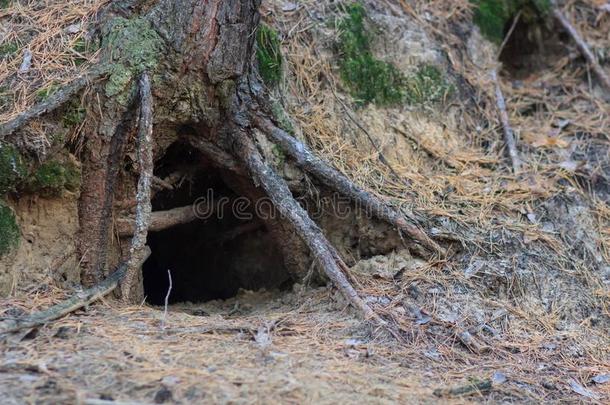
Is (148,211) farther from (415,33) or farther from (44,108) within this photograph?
(415,33)

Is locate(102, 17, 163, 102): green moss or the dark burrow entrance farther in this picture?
the dark burrow entrance

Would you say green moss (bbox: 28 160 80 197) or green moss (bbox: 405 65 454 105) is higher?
green moss (bbox: 405 65 454 105)

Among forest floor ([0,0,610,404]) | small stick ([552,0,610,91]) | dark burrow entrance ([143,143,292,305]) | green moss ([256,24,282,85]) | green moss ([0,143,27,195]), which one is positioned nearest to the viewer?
forest floor ([0,0,610,404])

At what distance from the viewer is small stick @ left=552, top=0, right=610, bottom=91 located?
6.05 m

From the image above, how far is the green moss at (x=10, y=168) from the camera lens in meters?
3.86

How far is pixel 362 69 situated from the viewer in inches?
210

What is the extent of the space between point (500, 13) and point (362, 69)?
162 centimetres

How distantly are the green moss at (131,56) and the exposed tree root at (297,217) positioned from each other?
725 mm

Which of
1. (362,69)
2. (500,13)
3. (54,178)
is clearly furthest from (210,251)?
(500,13)

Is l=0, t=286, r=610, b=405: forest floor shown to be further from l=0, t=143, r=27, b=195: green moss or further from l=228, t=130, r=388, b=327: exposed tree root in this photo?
l=0, t=143, r=27, b=195: green moss

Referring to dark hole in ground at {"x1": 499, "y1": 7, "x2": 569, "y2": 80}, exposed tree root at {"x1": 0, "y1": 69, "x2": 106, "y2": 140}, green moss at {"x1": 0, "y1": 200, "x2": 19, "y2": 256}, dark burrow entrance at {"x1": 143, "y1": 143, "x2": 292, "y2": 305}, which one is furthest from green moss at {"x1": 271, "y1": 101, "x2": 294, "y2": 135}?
dark hole in ground at {"x1": 499, "y1": 7, "x2": 569, "y2": 80}

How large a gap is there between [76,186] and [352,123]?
1.90 m

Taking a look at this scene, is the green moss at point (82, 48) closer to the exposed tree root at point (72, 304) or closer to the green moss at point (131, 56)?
the green moss at point (131, 56)

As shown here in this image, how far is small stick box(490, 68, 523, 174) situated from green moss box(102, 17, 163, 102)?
2638mm
